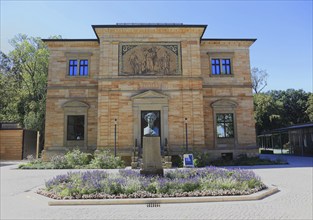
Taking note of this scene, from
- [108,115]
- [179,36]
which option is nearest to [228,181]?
[108,115]

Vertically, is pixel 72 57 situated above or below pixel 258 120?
above

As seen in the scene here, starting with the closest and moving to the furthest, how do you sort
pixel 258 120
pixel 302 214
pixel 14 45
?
pixel 302 214
pixel 14 45
pixel 258 120

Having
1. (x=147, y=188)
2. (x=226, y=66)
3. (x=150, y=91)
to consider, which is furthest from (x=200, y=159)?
(x=147, y=188)

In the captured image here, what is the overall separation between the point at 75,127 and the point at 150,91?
8.46m

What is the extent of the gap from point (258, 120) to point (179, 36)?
106 ft

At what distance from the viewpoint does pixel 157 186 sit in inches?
385

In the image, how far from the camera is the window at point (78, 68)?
1056 inches

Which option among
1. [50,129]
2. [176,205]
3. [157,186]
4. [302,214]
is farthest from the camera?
[50,129]

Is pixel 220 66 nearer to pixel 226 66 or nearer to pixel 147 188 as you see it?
pixel 226 66

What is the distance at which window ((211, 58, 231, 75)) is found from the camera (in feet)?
89.1

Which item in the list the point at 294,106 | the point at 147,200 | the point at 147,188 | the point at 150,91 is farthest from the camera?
the point at 294,106

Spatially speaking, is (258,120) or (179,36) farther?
(258,120)

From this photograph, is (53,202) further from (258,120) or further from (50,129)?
(258,120)

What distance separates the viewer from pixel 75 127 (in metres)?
26.0
